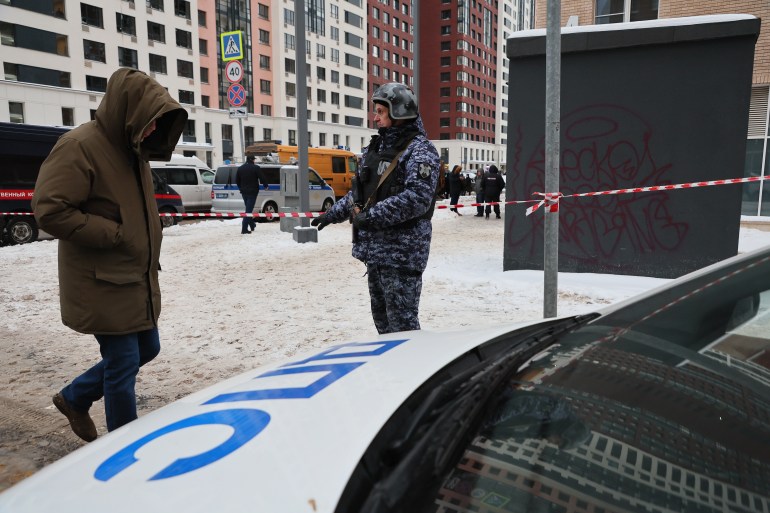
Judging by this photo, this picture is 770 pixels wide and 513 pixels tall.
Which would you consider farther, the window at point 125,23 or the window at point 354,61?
the window at point 354,61

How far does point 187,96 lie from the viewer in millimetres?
52188

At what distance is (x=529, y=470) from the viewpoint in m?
1.09

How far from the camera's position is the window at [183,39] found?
5097cm

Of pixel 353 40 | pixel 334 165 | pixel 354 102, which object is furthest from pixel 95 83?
pixel 353 40

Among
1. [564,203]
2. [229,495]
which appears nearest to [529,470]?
[229,495]

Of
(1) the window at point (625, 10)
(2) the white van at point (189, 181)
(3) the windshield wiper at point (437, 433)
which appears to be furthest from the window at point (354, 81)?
(3) the windshield wiper at point (437, 433)

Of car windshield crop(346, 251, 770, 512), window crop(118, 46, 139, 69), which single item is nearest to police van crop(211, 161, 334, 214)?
car windshield crop(346, 251, 770, 512)

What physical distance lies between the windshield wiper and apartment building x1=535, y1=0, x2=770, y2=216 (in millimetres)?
13600

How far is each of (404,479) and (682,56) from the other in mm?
7631

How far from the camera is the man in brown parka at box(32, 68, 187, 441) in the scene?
8.18 feet

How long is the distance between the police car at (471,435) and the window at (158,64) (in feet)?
176

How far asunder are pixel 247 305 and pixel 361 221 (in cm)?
357

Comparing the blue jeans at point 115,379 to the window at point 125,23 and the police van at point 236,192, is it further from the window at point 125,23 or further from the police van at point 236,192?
the window at point 125,23

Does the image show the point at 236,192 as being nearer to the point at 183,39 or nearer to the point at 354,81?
the point at 183,39
